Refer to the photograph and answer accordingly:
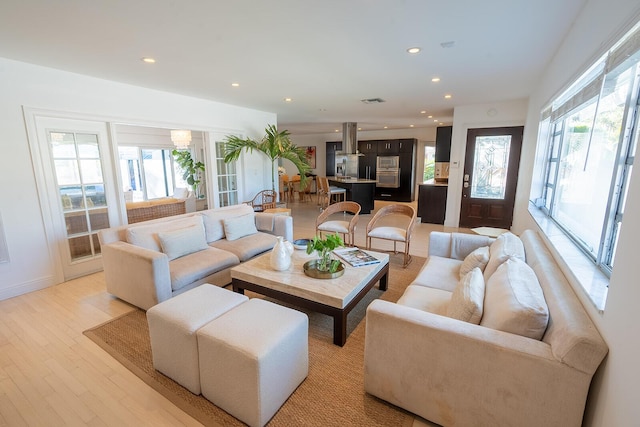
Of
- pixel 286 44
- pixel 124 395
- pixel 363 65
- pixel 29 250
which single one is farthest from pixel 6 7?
pixel 363 65

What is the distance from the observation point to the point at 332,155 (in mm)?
11727

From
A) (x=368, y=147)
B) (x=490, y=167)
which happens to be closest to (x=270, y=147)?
(x=490, y=167)

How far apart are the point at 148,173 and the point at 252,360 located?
7951 millimetres

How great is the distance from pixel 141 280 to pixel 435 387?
2.49 metres

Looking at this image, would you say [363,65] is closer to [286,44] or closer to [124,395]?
[286,44]

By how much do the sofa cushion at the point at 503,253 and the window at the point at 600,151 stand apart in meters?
0.36

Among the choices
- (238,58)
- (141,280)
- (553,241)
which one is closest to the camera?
(553,241)

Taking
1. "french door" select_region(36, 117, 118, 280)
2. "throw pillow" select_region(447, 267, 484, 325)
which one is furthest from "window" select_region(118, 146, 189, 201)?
"throw pillow" select_region(447, 267, 484, 325)

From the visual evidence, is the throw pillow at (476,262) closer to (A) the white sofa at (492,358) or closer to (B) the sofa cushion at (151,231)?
(A) the white sofa at (492,358)

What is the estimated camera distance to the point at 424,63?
10.2ft

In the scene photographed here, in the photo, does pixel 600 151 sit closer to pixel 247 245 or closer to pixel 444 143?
pixel 247 245

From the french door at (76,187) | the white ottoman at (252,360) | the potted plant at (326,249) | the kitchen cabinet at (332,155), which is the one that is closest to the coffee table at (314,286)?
the potted plant at (326,249)

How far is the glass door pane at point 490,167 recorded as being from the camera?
557 centimetres

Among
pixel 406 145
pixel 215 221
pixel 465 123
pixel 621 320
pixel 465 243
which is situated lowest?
pixel 465 243
